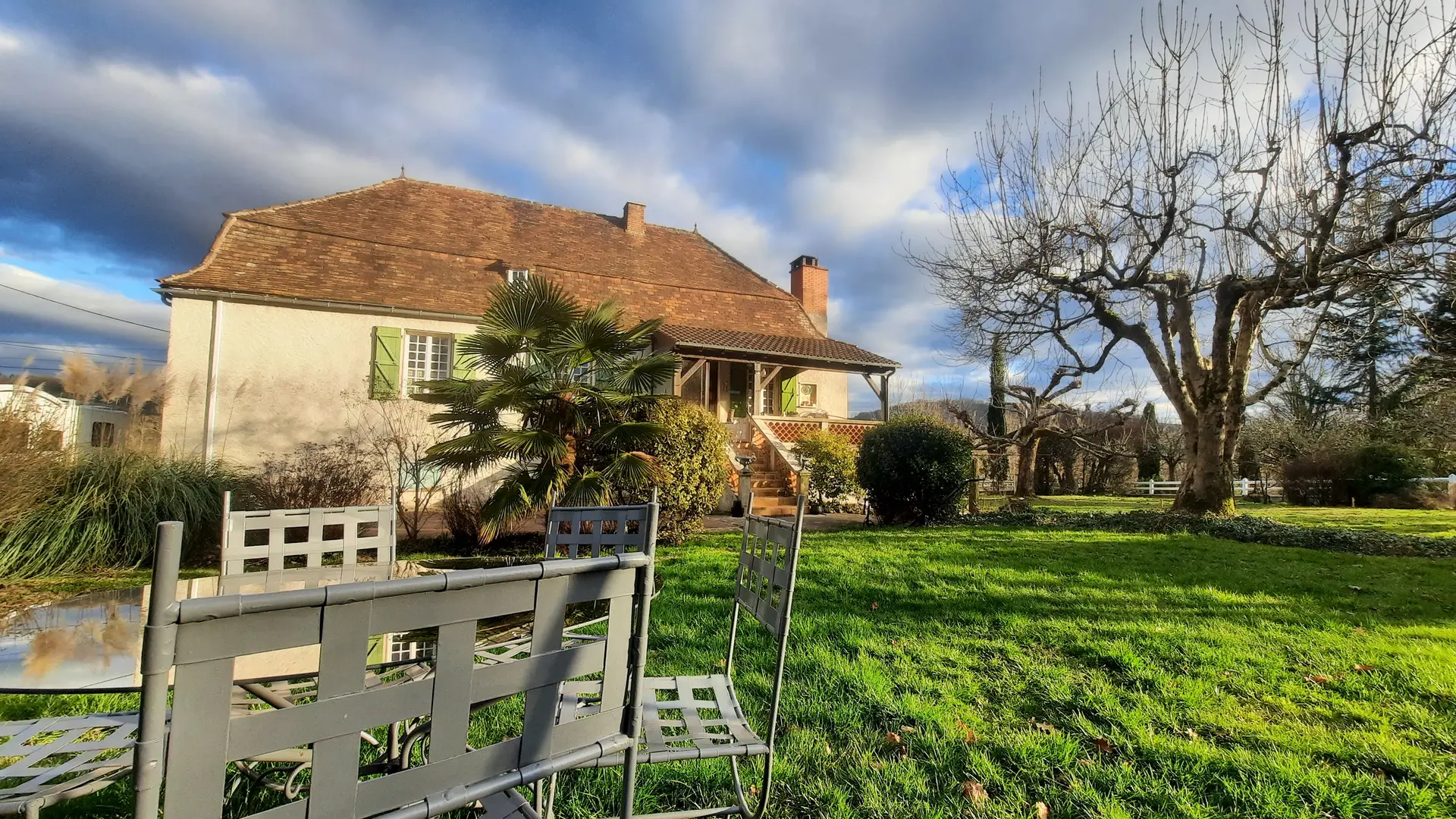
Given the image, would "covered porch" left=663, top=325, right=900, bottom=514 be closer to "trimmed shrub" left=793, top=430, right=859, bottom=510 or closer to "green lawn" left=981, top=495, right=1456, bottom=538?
"trimmed shrub" left=793, top=430, right=859, bottom=510

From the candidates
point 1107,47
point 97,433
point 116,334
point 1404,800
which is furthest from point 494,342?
point 116,334

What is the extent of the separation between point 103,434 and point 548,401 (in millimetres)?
6462

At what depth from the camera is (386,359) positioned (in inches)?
535

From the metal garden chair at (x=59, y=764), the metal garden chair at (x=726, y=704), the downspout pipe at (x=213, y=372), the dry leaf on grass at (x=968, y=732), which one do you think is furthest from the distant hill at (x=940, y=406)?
the metal garden chair at (x=59, y=764)

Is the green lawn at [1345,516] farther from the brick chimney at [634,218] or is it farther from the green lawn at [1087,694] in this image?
the brick chimney at [634,218]

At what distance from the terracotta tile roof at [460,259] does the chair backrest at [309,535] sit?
11914 mm

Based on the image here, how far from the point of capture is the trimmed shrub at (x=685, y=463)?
26.8ft

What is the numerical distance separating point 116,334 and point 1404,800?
25529 mm

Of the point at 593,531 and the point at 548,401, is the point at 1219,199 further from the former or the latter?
the point at 593,531

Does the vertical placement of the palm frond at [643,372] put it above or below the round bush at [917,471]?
above

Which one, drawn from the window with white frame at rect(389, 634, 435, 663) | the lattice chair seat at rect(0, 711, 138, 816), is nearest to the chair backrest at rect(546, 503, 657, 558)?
the window with white frame at rect(389, 634, 435, 663)

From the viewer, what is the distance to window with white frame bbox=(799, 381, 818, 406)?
20.2 meters

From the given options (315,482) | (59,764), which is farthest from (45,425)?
(59,764)

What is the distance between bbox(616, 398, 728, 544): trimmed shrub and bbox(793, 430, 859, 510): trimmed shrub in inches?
189
